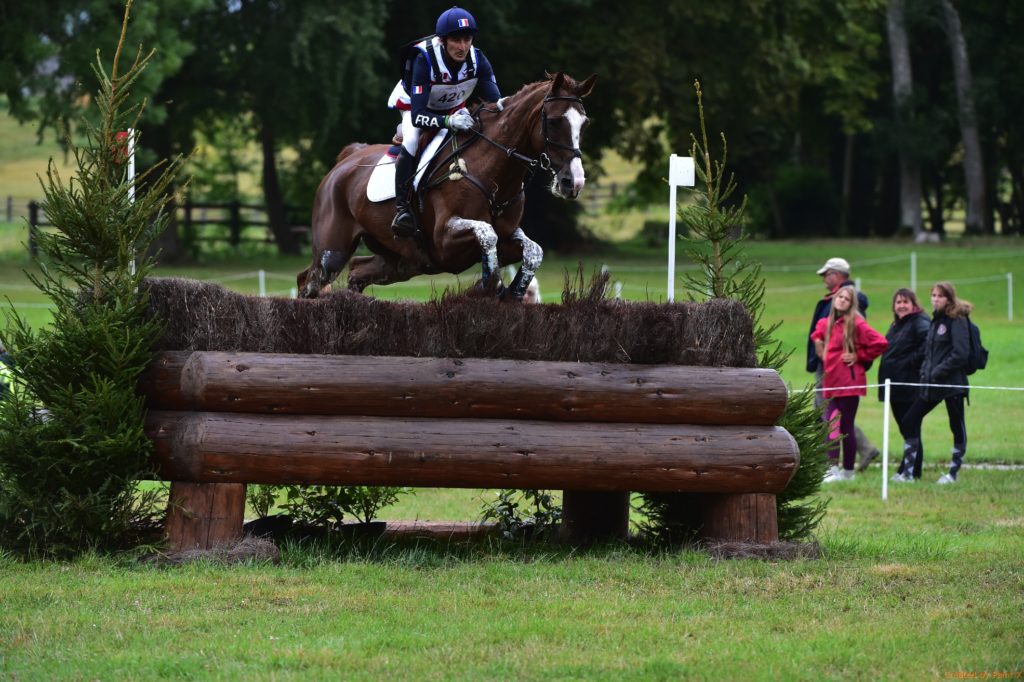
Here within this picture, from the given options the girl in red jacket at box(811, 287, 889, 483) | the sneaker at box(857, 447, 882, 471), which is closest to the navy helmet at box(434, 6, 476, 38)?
the girl in red jacket at box(811, 287, 889, 483)

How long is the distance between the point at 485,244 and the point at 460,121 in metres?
0.78

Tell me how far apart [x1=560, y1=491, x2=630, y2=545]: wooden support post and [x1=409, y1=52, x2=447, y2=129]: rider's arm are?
2.31 meters

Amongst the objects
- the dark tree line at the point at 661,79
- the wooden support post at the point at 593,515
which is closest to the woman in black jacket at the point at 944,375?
the wooden support post at the point at 593,515

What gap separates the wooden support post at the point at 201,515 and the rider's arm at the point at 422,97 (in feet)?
8.06

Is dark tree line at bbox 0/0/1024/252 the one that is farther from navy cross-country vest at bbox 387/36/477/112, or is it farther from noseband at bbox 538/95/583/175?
noseband at bbox 538/95/583/175

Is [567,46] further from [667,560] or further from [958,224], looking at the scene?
[958,224]

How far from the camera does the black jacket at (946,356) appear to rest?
40.2 feet

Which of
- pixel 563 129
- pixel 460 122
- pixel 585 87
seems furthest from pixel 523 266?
pixel 585 87

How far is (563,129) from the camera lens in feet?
26.3

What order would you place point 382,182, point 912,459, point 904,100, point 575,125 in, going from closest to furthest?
point 575,125 → point 382,182 → point 912,459 → point 904,100

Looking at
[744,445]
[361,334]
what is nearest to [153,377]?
[361,334]

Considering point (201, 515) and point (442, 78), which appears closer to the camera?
point (201, 515)

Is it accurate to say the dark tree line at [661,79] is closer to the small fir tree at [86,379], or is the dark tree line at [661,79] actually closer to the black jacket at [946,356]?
the black jacket at [946,356]

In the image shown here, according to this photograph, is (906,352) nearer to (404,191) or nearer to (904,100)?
(404,191)
